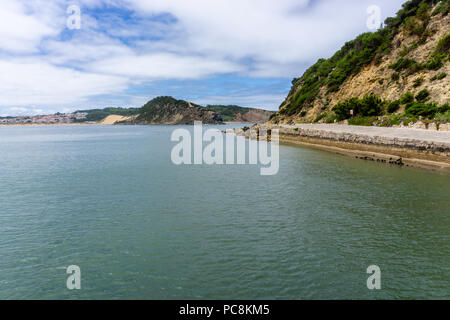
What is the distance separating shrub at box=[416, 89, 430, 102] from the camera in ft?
141

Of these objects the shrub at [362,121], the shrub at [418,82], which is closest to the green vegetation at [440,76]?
the shrub at [418,82]

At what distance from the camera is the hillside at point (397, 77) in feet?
140

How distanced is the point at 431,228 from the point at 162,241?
10.5 meters

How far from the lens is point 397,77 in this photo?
51.6 metres

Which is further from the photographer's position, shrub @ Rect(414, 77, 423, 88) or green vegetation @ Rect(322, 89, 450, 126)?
shrub @ Rect(414, 77, 423, 88)

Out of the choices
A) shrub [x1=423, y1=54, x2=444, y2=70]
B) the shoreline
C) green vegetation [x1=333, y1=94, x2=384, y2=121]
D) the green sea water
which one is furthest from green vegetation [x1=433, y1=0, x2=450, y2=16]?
the green sea water

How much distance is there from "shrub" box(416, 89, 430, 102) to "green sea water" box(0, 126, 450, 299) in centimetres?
2638

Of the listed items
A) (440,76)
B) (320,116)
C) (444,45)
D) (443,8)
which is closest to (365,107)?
(440,76)

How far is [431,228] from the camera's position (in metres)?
12.2

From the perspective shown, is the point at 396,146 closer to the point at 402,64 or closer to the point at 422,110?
the point at 422,110

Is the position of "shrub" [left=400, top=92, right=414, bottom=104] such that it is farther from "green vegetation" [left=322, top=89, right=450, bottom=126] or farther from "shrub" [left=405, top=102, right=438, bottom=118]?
"shrub" [left=405, top=102, right=438, bottom=118]

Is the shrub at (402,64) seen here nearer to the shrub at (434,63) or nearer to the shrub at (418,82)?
the shrub at (434,63)
